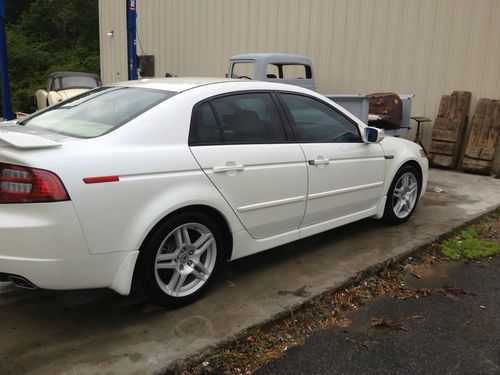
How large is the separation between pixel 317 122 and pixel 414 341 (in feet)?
6.43

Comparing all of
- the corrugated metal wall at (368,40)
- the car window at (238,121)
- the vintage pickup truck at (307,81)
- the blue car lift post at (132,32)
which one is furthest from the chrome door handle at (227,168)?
the blue car lift post at (132,32)

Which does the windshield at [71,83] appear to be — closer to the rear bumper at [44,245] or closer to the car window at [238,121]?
the car window at [238,121]

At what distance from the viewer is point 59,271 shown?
272 centimetres

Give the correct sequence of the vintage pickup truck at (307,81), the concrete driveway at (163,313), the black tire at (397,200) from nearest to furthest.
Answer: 1. the concrete driveway at (163,313)
2. the black tire at (397,200)
3. the vintage pickup truck at (307,81)

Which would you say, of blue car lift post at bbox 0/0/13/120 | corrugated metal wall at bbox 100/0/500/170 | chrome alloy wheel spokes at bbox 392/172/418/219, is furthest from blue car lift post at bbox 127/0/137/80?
chrome alloy wheel spokes at bbox 392/172/418/219

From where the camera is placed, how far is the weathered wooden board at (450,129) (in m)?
8.67

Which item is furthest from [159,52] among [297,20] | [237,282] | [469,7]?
[237,282]

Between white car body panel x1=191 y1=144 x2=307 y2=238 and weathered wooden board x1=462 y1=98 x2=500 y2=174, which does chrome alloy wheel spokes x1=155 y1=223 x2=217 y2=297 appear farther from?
weathered wooden board x1=462 y1=98 x2=500 y2=174

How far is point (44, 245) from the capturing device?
8.68 ft

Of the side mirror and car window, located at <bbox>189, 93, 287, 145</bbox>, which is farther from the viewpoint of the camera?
the side mirror

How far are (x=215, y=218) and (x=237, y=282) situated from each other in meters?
0.63

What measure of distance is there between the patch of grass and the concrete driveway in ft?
0.70

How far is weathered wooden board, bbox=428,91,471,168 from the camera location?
8.67 m

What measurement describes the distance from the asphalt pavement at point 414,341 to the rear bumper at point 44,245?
1219mm
